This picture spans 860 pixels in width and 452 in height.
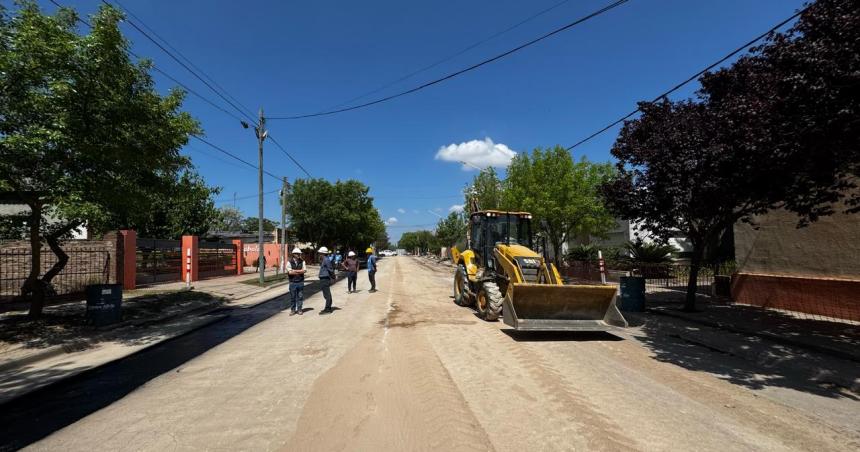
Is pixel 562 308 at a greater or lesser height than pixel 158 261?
lesser

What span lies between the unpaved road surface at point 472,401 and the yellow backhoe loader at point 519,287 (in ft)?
1.88

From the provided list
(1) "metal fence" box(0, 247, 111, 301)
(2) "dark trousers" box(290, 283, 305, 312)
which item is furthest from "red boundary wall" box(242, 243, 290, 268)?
(2) "dark trousers" box(290, 283, 305, 312)

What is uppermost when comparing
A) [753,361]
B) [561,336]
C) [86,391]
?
[86,391]

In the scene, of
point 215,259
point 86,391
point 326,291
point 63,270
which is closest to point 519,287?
point 326,291

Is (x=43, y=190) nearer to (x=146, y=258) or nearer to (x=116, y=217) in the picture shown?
(x=116, y=217)

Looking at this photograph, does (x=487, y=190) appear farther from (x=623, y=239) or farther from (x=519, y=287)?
(x=519, y=287)

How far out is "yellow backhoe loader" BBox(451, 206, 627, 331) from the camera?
30.5ft

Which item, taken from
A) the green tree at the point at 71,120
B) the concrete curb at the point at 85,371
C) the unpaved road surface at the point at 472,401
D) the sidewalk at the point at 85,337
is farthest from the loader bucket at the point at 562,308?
the green tree at the point at 71,120

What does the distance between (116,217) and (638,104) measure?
45.6 feet

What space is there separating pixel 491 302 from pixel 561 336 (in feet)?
6.78

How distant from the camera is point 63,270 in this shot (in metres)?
16.0

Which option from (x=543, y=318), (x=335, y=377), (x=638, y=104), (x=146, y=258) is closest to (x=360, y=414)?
(x=335, y=377)

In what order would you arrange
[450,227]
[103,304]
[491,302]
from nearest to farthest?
1. [103,304]
2. [491,302]
3. [450,227]

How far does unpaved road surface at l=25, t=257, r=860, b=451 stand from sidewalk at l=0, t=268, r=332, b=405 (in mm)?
1790
